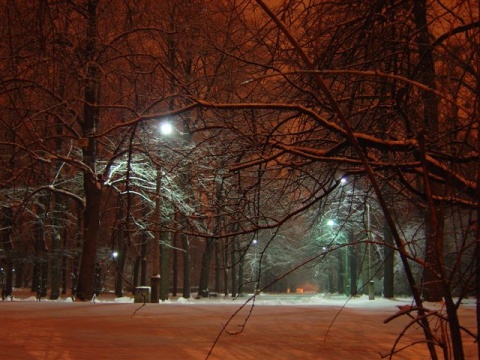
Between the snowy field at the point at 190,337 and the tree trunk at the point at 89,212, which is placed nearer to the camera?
the snowy field at the point at 190,337

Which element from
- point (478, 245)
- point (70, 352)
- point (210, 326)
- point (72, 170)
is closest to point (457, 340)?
point (478, 245)

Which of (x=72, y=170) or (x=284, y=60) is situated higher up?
(x=72, y=170)

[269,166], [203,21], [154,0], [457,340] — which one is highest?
[154,0]

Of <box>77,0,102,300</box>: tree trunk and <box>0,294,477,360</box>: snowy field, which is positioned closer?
<box>0,294,477,360</box>: snowy field

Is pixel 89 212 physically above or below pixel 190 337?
above

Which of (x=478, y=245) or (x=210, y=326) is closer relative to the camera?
(x=478, y=245)

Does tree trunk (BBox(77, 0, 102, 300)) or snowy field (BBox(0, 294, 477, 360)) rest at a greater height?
tree trunk (BBox(77, 0, 102, 300))

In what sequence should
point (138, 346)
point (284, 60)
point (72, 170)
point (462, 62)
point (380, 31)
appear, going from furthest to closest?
point (72, 170), point (138, 346), point (284, 60), point (380, 31), point (462, 62)

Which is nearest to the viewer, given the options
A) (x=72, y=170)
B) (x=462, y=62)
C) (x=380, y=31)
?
(x=462, y=62)

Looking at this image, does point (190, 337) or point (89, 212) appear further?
point (89, 212)

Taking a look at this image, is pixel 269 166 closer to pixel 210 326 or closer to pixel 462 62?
pixel 462 62

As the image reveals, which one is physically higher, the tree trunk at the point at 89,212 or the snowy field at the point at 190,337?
the tree trunk at the point at 89,212

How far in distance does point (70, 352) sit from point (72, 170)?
16100 mm

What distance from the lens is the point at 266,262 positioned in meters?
49.3
